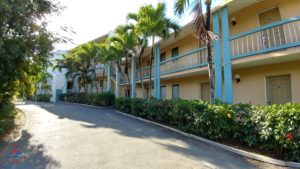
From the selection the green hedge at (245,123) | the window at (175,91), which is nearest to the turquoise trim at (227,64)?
the green hedge at (245,123)

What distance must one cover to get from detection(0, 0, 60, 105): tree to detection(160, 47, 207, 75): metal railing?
24.2 ft

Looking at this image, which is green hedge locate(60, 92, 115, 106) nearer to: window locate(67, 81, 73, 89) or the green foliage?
the green foliage

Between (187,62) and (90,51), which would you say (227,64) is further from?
(90,51)

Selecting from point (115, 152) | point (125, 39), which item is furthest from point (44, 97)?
point (115, 152)

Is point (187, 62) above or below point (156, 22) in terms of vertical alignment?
below

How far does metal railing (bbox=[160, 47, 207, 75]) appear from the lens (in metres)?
11.4

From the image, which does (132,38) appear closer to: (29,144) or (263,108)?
(29,144)

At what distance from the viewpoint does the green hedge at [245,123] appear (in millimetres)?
5367

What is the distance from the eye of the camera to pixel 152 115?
1191 cm

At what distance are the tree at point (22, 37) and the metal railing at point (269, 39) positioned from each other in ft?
27.8

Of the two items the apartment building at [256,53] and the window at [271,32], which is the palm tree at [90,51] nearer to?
the apartment building at [256,53]

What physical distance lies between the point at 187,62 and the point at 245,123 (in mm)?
6794

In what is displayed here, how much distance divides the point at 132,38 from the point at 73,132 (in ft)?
26.8

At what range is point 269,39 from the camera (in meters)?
8.47
